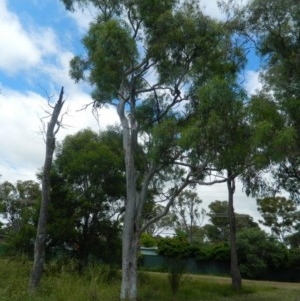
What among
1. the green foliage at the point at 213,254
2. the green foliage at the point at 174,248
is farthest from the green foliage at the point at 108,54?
the green foliage at the point at 213,254

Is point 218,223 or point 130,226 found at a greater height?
point 218,223

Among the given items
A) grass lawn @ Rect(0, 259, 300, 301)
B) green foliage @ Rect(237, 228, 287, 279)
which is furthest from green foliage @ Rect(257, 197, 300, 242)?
grass lawn @ Rect(0, 259, 300, 301)

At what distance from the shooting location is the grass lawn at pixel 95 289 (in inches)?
466

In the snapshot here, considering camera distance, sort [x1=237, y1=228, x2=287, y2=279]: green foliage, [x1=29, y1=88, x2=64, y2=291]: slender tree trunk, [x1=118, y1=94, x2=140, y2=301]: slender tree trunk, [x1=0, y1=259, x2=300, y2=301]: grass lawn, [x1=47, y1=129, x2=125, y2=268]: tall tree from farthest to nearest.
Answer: [x1=237, y1=228, x2=287, y2=279]: green foliage, [x1=47, y1=129, x2=125, y2=268]: tall tree, [x1=118, y1=94, x2=140, y2=301]: slender tree trunk, [x1=29, y1=88, x2=64, y2=291]: slender tree trunk, [x1=0, y1=259, x2=300, y2=301]: grass lawn

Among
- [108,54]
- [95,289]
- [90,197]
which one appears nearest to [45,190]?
[95,289]

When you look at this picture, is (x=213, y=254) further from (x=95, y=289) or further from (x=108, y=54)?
(x=95, y=289)

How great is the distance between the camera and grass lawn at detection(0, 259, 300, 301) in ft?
38.8

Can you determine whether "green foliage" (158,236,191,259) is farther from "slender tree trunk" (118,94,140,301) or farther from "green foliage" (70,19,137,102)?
"green foliage" (70,19,137,102)

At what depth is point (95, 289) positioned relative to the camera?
12.5 meters

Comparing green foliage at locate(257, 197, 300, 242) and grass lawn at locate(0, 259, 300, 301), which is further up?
green foliage at locate(257, 197, 300, 242)

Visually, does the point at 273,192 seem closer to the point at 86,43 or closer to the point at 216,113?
the point at 216,113

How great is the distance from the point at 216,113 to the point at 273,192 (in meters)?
5.84

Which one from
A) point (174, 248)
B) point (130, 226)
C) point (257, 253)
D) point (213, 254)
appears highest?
point (174, 248)

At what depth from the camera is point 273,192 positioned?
18.8 m
